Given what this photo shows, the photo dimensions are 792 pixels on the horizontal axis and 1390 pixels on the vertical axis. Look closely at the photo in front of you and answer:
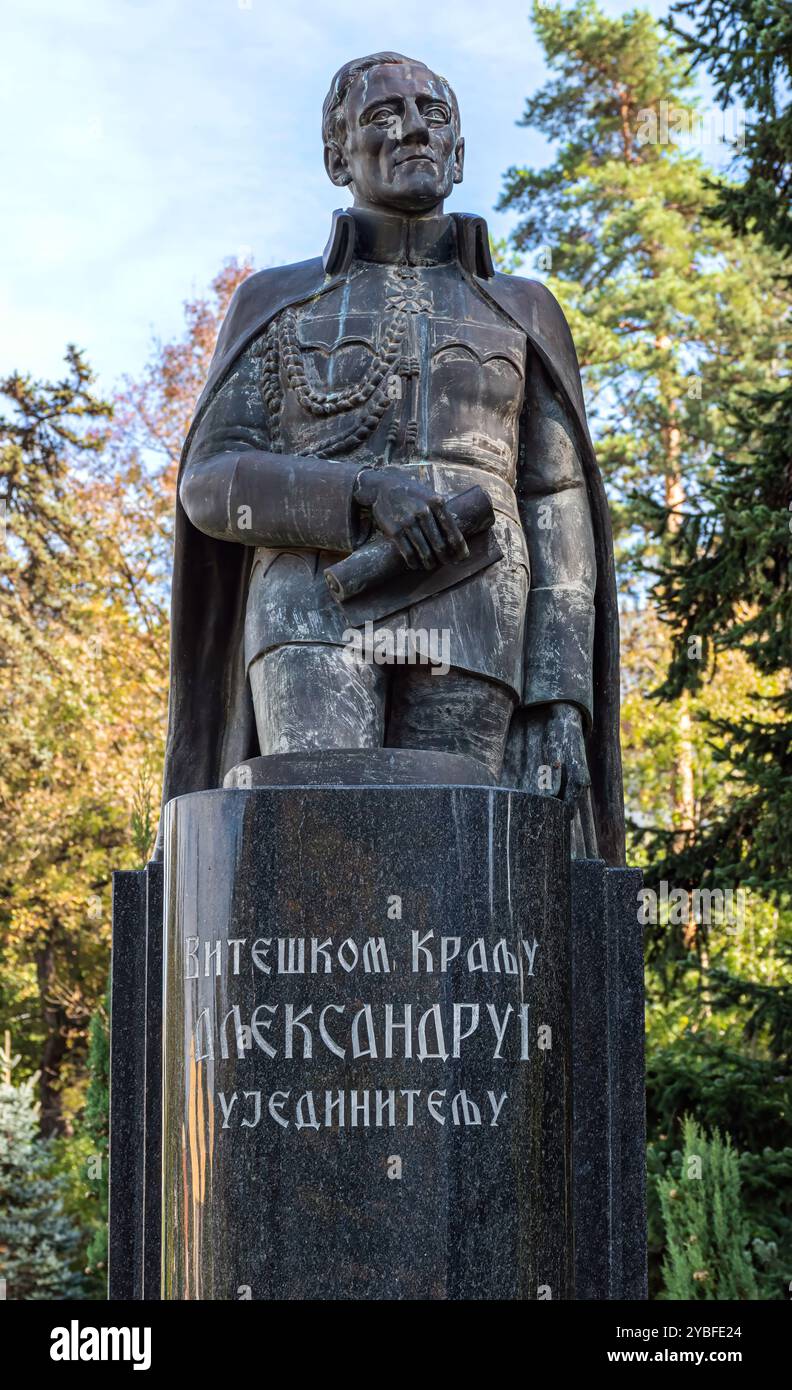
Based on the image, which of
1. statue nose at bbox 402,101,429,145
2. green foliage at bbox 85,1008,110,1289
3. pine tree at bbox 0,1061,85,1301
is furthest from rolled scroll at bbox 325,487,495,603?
pine tree at bbox 0,1061,85,1301

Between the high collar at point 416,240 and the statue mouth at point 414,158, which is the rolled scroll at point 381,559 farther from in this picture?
the statue mouth at point 414,158

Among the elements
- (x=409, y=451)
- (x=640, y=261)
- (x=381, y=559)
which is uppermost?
(x=640, y=261)

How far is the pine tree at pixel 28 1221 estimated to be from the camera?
17422mm

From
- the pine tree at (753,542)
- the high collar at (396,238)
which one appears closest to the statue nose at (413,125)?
the high collar at (396,238)

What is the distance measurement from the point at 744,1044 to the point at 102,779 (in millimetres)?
11404

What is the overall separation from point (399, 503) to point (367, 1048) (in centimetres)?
152

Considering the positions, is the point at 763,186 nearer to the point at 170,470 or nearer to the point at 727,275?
the point at 170,470

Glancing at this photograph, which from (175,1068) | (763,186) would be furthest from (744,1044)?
(175,1068)

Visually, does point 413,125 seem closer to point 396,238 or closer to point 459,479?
point 396,238

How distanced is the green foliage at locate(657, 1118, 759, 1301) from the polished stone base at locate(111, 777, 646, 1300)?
6.70 meters

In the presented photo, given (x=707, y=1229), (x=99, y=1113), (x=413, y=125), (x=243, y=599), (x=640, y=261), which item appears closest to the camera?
(x=413, y=125)

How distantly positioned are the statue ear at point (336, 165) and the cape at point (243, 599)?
167 mm

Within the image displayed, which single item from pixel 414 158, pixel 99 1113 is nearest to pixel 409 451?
pixel 414 158

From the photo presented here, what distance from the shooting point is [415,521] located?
17.3 feet
